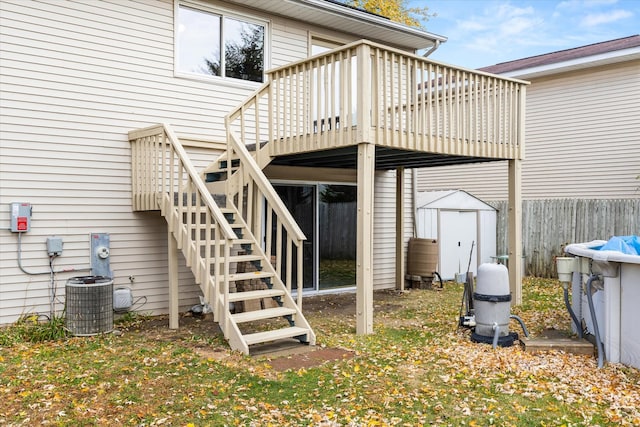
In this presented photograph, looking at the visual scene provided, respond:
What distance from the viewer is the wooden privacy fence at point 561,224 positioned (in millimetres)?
11680

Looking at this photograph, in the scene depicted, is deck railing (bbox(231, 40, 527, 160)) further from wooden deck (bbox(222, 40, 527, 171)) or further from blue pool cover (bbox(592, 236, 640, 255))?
blue pool cover (bbox(592, 236, 640, 255))

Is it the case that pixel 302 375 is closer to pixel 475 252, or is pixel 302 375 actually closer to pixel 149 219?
pixel 149 219

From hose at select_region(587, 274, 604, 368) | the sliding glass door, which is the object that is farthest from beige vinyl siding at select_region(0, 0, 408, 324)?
hose at select_region(587, 274, 604, 368)

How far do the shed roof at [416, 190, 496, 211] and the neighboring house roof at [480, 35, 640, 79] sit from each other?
3.86m

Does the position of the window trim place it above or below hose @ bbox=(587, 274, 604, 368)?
above

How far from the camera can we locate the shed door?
12.1m

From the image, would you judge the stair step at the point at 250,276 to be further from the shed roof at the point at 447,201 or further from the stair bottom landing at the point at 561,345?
the shed roof at the point at 447,201

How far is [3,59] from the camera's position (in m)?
6.76

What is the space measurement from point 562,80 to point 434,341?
1003 centimetres

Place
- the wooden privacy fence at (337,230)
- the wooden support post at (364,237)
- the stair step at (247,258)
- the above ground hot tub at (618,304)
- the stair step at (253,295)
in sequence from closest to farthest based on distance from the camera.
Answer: the above ground hot tub at (618,304)
the stair step at (253,295)
the stair step at (247,258)
the wooden support post at (364,237)
the wooden privacy fence at (337,230)

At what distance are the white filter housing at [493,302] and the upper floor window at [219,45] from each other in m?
5.12

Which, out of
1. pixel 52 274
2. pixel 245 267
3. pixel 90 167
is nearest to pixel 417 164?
pixel 245 267

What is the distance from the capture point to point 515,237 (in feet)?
28.5

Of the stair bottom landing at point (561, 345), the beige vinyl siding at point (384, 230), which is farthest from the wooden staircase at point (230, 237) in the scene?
the beige vinyl siding at point (384, 230)
